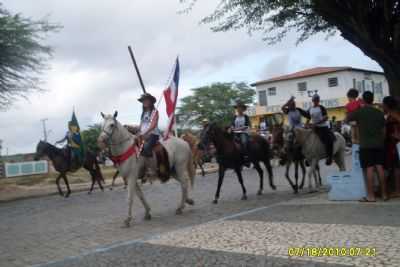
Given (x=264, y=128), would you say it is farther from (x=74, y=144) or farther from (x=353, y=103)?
(x=74, y=144)

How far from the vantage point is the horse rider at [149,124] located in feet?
30.3

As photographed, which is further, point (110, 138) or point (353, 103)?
point (353, 103)

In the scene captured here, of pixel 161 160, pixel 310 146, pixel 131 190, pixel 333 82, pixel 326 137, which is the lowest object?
pixel 131 190

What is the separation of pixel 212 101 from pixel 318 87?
15.7m

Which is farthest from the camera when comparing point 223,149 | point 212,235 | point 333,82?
point 333,82

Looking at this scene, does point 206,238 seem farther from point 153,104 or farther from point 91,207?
point 91,207

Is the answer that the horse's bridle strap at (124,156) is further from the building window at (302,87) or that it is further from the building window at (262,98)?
the building window at (262,98)

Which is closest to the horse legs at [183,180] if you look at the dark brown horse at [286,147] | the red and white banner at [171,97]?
the red and white banner at [171,97]

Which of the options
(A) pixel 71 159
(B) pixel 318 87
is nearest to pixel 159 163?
(A) pixel 71 159

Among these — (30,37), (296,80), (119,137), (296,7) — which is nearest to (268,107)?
(296,80)

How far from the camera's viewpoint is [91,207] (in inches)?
495

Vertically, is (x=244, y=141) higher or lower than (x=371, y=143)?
higher

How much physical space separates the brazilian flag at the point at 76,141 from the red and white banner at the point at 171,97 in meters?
8.31

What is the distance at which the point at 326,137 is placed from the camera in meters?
11.5
